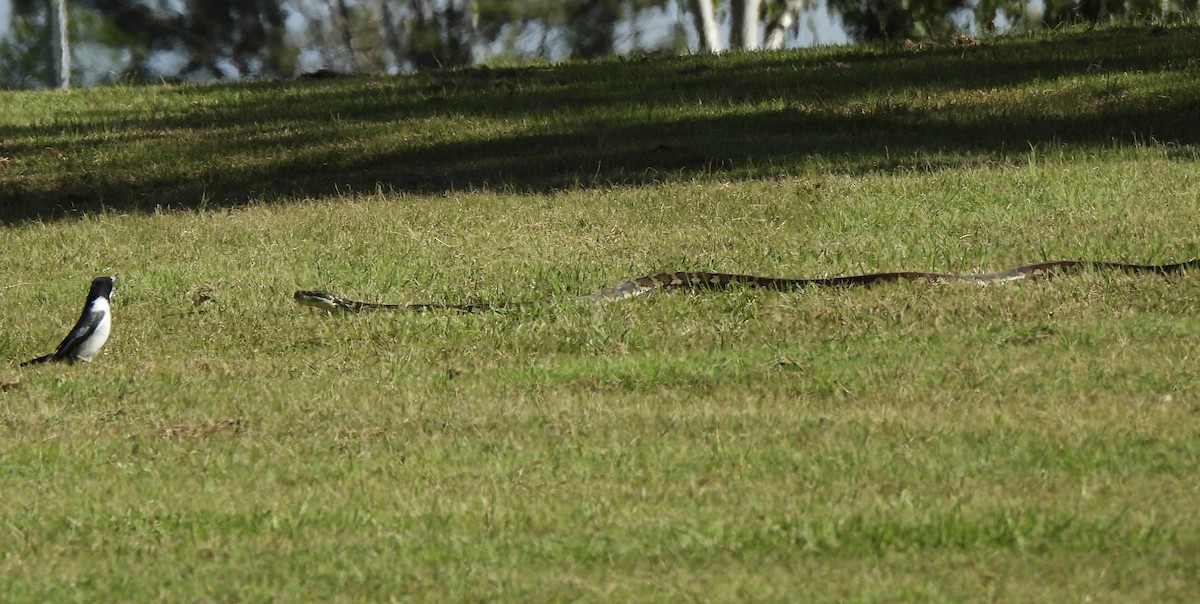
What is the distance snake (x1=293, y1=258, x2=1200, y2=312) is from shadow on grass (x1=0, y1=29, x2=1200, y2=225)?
175 inches

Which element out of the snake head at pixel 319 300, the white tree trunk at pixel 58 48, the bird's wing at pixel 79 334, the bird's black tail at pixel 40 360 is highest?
the white tree trunk at pixel 58 48

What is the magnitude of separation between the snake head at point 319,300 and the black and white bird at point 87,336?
1.12m

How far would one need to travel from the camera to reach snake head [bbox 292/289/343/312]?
859 cm

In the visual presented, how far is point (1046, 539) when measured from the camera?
4.66 metres

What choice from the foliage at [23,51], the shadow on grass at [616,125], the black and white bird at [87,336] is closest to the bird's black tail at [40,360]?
the black and white bird at [87,336]

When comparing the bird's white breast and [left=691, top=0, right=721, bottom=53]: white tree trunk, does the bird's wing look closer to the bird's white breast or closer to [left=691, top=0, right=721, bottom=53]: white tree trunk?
the bird's white breast

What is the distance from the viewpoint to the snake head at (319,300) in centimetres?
859

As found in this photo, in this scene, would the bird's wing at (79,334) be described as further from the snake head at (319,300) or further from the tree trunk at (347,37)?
the tree trunk at (347,37)

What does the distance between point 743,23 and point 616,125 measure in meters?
16.3

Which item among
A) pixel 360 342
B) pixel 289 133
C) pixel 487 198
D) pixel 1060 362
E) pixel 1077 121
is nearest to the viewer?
pixel 1060 362

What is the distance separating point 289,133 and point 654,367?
37.2 ft

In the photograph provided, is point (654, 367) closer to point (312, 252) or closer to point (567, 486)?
point (567, 486)

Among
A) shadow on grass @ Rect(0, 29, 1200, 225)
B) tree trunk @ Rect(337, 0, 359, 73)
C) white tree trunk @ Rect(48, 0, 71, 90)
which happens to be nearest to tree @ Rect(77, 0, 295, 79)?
tree trunk @ Rect(337, 0, 359, 73)

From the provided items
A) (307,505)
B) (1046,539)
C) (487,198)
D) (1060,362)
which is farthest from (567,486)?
(487,198)
